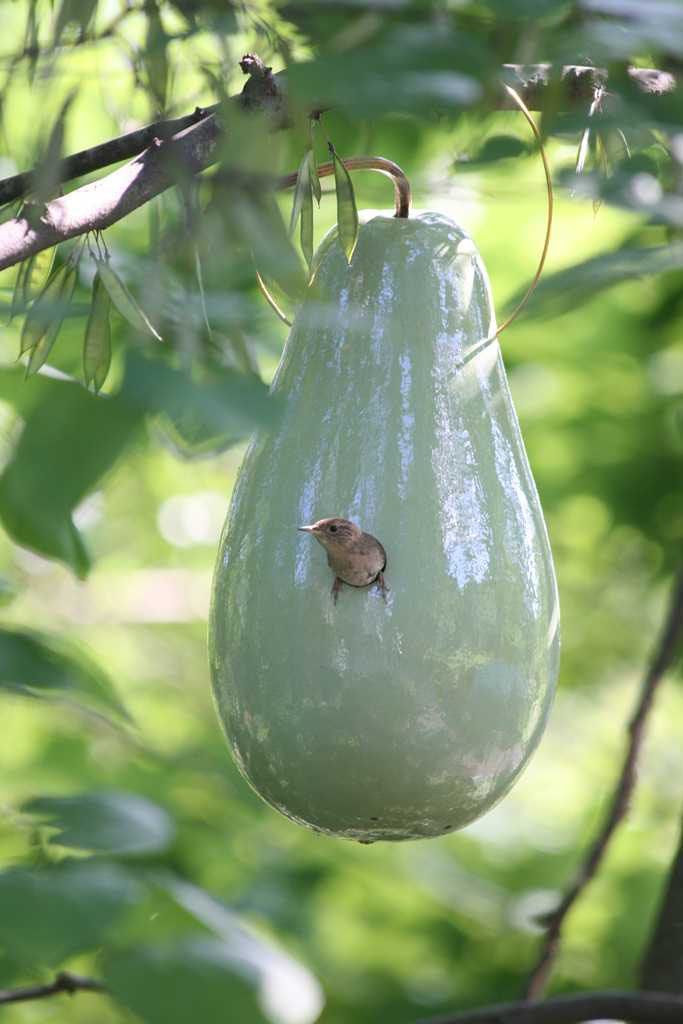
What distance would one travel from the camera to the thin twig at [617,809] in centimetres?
121

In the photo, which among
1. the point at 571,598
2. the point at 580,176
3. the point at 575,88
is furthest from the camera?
the point at 571,598

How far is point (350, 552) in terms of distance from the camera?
0.76 metres

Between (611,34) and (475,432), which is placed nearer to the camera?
(611,34)

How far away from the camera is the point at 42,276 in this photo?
77 centimetres

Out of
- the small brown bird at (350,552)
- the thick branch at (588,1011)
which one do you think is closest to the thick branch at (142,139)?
the small brown bird at (350,552)

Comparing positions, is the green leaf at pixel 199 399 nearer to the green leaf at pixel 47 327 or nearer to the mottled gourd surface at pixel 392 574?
the green leaf at pixel 47 327

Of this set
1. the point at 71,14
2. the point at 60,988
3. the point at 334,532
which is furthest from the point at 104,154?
the point at 60,988

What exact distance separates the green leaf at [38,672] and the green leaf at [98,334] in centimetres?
13

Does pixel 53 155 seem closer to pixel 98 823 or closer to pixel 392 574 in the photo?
pixel 392 574

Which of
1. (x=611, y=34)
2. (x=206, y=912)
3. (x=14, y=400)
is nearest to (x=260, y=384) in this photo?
(x=611, y=34)

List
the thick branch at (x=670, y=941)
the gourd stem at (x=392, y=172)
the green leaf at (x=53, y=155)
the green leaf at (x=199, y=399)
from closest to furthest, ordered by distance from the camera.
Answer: the green leaf at (x=199, y=399) → the green leaf at (x=53, y=155) → the gourd stem at (x=392, y=172) → the thick branch at (x=670, y=941)

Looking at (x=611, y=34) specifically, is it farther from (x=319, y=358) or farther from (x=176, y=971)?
(x=176, y=971)

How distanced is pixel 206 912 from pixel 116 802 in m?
0.14

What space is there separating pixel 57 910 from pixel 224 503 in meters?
1.69
